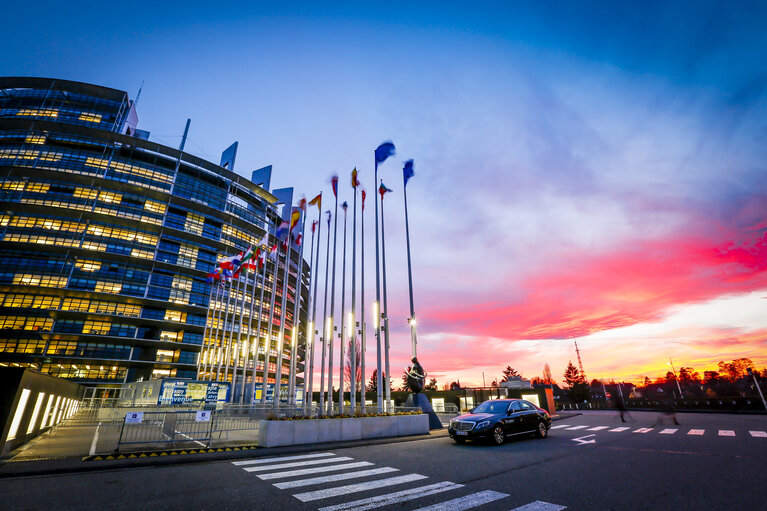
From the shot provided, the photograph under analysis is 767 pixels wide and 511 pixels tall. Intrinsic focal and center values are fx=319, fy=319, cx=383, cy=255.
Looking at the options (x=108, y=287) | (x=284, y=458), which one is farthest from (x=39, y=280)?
(x=284, y=458)

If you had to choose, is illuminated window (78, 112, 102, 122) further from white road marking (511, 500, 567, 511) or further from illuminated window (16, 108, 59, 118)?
white road marking (511, 500, 567, 511)

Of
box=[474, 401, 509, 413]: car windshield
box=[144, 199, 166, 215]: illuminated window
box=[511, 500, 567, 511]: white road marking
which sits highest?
box=[144, 199, 166, 215]: illuminated window

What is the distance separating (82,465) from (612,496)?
1321cm

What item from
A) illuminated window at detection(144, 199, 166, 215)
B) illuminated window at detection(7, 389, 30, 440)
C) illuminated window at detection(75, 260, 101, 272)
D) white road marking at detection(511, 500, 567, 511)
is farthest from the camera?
illuminated window at detection(144, 199, 166, 215)

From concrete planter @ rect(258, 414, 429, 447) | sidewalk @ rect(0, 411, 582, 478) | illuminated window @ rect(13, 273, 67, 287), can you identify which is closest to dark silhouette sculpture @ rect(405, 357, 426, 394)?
concrete planter @ rect(258, 414, 429, 447)

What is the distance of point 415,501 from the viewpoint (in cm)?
575

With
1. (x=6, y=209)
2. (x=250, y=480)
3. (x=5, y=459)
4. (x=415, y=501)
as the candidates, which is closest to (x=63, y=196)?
(x=6, y=209)

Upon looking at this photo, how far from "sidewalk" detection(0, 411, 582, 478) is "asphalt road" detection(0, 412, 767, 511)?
1.76 ft

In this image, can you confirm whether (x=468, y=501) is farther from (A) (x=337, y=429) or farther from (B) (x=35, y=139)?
(B) (x=35, y=139)

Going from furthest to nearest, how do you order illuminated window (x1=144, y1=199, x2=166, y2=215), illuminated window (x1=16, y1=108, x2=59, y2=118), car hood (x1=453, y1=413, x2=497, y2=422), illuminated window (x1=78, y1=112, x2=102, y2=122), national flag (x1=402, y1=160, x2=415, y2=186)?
illuminated window (x1=78, y1=112, x2=102, y2=122), illuminated window (x1=16, y1=108, x2=59, y2=118), illuminated window (x1=144, y1=199, x2=166, y2=215), national flag (x1=402, y1=160, x2=415, y2=186), car hood (x1=453, y1=413, x2=497, y2=422)

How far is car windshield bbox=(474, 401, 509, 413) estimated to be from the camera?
1362 centimetres

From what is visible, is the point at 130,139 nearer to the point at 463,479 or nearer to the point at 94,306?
the point at 94,306

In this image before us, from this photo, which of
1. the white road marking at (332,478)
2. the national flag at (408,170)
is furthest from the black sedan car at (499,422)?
the national flag at (408,170)

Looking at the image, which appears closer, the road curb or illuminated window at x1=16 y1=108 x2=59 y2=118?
the road curb
